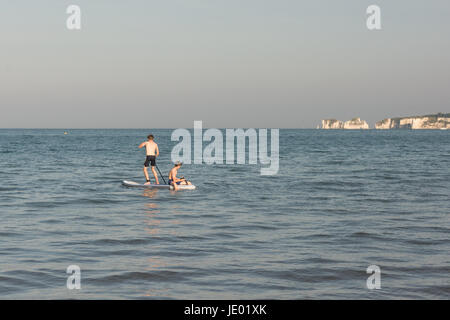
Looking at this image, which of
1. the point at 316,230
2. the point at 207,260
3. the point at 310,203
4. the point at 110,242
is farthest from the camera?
the point at 310,203

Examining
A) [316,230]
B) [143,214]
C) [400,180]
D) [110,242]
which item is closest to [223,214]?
[143,214]

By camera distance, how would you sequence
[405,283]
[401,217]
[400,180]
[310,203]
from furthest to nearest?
[400,180] → [310,203] → [401,217] → [405,283]

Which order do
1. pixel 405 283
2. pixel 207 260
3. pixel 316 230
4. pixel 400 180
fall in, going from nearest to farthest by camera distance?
pixel 405 283 → pixel 207 260 → pixel 316 230 → pixel 400 180

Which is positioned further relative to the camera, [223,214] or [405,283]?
[223,214]

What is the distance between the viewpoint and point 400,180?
26.3 m

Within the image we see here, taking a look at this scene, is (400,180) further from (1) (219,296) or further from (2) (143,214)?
(1) (219,296)

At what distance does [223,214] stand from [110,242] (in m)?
4.81

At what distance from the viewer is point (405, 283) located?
850cm

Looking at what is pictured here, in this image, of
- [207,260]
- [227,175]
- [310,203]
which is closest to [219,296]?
[207,260]

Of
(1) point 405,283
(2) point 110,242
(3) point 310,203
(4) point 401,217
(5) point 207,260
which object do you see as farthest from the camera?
(3) point 310,203

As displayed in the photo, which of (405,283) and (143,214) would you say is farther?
(143,214)
